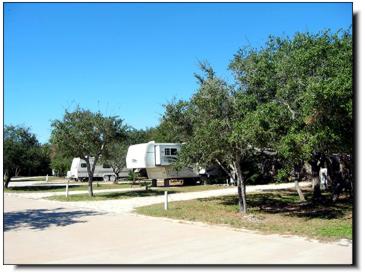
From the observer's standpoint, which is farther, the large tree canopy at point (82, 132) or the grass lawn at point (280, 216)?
the large tree canopy at point (82, 132)

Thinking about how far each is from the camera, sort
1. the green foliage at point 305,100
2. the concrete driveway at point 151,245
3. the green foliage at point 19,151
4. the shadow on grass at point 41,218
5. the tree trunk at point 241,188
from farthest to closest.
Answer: the green foliage at point 19,151
the tree trunk at point 241,188
the shadow on grass at point 41,218
the green foliage at point 305,100
the concrete driveway at point 151,245

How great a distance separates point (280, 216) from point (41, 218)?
7.53 m

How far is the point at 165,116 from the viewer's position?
20.0 meters

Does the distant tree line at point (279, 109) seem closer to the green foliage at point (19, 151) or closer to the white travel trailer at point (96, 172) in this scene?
the green foliage at point (19, 151)

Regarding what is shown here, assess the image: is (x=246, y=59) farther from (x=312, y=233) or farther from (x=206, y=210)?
(x=312, y=233)

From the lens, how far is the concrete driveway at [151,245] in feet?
25.6

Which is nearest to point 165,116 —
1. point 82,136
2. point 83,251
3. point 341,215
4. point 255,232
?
point 82,136

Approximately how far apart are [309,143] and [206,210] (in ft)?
19.8

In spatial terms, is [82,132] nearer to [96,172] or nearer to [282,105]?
[282,105]

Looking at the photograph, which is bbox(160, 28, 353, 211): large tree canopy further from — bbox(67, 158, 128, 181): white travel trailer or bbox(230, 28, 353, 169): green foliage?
bbox(67, 158, 128, 181): white travel trailer

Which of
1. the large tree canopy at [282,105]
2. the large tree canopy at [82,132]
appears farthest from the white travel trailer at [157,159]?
the large tree canopy at [282,105]

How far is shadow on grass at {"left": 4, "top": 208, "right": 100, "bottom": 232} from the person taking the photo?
1277cm

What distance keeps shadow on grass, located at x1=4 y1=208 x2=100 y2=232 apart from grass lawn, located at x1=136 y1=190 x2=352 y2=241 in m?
2.32

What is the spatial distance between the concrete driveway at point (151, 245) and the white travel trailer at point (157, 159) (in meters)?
17.8
